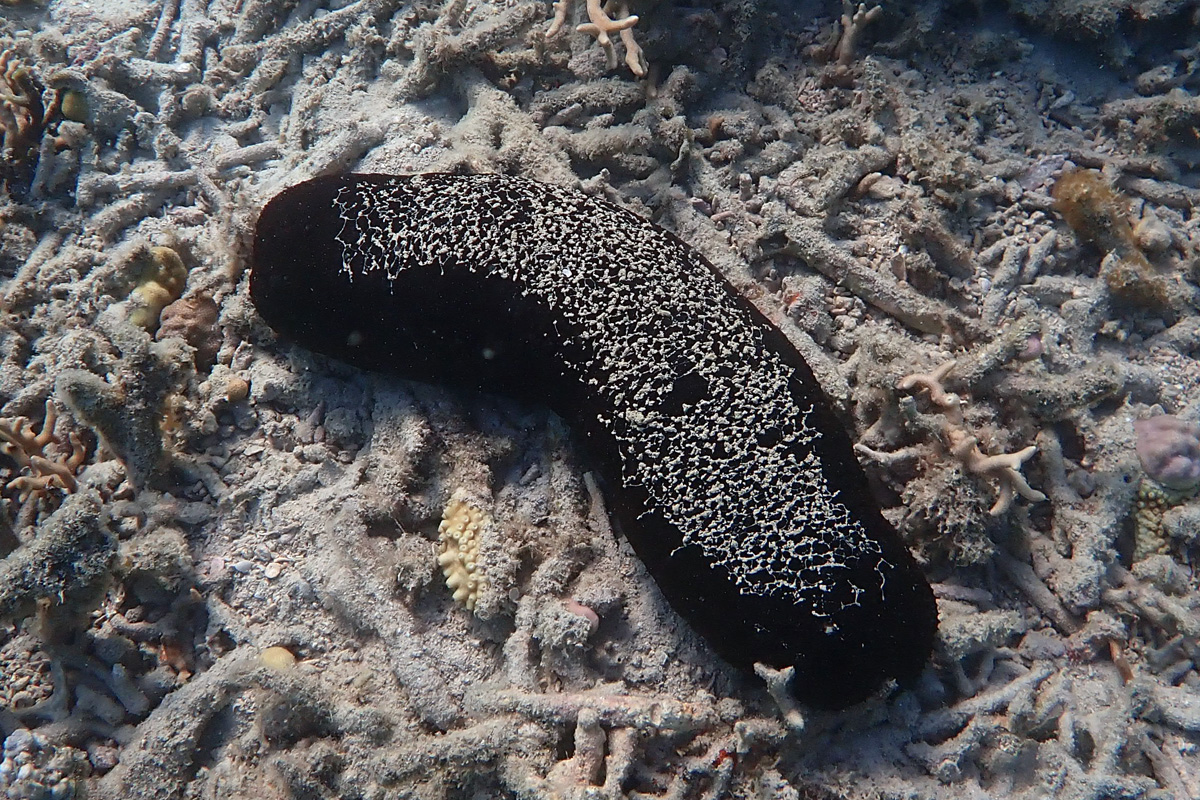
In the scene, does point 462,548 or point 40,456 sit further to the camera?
point 40,456

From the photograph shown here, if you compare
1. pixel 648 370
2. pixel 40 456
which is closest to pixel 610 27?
pixel 648 370

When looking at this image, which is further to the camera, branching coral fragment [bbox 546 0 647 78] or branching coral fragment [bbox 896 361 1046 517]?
branching coral fragment [bbox 546 0 647 78]

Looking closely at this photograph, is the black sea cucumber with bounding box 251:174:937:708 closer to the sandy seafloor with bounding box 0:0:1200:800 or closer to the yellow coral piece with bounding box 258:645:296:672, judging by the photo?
the sandy seafloor with bounding box 0:0:1200:800

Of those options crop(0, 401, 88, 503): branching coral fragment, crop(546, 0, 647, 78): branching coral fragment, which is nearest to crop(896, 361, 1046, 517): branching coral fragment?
crop(546, 0, 647, 78): branching coral fragment

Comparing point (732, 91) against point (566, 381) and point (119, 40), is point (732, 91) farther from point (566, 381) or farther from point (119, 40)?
point (119, 40)

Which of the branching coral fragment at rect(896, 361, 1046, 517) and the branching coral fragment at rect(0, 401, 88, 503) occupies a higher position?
the branching coral fragment at rect(896, 361, 1046, 517)

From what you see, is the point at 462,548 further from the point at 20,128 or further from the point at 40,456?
the point at 20,128
